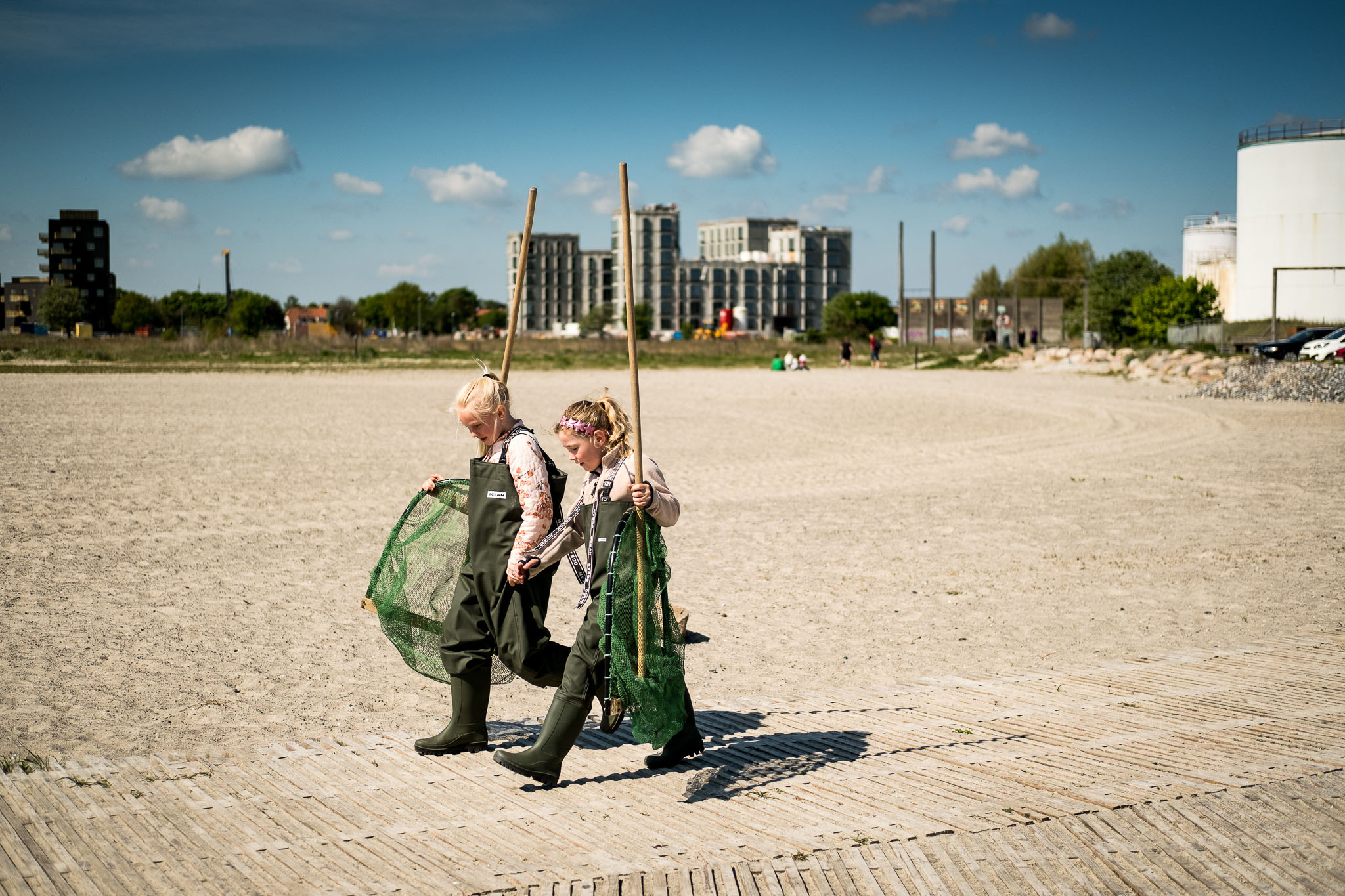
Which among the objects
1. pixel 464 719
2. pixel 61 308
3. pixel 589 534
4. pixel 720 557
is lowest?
pixel 720 557

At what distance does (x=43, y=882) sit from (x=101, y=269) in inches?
6835

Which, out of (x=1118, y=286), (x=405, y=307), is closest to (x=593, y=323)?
(x=405, y=307)

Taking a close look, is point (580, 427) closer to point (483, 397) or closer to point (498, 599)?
point (483, 397)

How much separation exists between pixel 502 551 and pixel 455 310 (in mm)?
183491

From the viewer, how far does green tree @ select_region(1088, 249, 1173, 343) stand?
90.9m

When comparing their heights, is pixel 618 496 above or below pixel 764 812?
above

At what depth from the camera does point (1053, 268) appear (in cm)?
12988

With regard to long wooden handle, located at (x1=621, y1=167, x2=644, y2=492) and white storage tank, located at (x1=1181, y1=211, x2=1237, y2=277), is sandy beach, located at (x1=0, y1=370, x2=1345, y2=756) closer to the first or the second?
long wooden handle, located at (x1=621, y1=167, x2=644, y2=492)

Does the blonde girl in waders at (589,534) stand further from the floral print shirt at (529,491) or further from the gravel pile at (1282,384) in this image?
the gravel pile at (1282,384)

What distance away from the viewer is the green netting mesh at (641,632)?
14.5 ft

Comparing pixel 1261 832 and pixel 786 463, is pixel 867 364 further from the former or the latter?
pixel 1261 832

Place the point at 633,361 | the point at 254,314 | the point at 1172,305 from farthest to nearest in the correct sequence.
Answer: the point at 254,314, the point at 1172,305, the point at 633,361

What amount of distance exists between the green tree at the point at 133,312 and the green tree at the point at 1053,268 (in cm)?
10156

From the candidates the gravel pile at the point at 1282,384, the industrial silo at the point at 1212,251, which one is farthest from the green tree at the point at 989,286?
the gravel pile at the point at 1282,384
